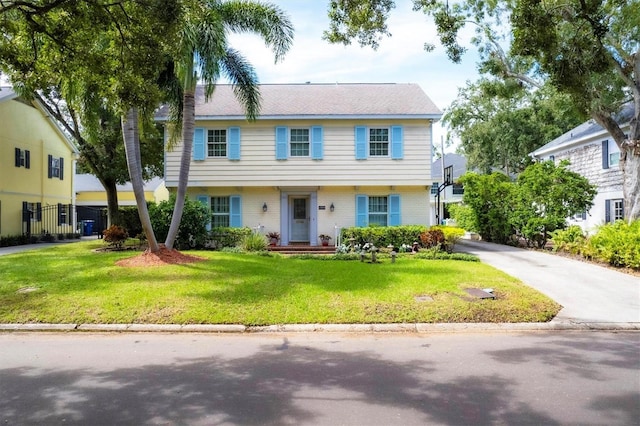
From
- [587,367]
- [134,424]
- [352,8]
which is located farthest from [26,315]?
[587,367]

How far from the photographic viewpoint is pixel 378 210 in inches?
773

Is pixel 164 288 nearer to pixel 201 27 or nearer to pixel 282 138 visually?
pixel 201 27

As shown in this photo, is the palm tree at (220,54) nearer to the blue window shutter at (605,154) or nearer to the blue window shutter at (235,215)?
the blue window shutter at (235,215)

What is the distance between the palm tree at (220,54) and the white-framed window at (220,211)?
5.49 metres

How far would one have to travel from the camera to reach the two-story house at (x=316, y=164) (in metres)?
19.3

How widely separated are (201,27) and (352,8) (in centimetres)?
598

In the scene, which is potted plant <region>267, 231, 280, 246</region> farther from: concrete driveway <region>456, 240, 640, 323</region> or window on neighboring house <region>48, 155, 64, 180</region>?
window on neighboring house <region>48, 155, 64, 180</region>

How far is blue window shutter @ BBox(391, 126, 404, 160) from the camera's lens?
1923 cm

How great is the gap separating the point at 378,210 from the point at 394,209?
2.23ft

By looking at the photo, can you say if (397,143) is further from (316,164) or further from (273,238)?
(273,238)

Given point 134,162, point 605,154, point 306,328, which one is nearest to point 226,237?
point 134,162

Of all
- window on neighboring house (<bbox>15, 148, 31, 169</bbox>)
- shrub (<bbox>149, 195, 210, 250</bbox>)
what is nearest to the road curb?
shrub (<bbox>149, 195, 210, 250</bbox>)

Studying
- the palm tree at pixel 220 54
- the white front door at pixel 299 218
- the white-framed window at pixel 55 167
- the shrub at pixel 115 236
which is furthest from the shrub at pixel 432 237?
the white-framed window at pixel 55 167

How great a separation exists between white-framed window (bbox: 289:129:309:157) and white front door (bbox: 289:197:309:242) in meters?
2.03
